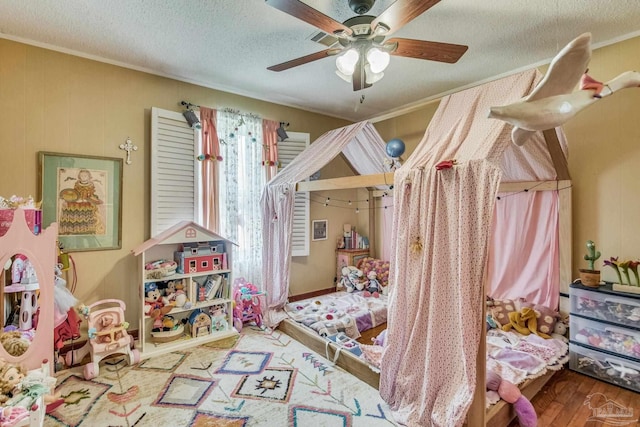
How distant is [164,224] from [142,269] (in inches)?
21.8

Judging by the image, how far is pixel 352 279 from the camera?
437 centimetres

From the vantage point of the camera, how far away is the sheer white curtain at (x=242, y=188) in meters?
3.67

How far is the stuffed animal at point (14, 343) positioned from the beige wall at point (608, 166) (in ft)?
14.6

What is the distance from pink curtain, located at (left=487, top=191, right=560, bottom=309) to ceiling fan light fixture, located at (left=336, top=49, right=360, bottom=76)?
91.3 inches

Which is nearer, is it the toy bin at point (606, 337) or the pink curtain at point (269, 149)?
the toy bin at point (606, 337)

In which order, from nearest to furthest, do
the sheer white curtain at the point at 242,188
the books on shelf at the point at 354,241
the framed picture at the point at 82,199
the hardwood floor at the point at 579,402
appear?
1. the hardwood floor at the point at 579,402
2. the framed picture at the point at 82,199
3. the sheer white curtain at the point at 242,188
4. the books on shelf at the point at 354,241

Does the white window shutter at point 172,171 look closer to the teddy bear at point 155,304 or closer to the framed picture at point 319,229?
the teddy bear at point 155,304

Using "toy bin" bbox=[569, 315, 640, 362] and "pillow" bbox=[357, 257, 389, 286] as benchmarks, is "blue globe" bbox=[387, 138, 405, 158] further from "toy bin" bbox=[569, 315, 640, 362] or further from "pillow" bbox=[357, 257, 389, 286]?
"toy bin" bbox=[569, 315, 640, 362]

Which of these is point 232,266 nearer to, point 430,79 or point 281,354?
point 281,354

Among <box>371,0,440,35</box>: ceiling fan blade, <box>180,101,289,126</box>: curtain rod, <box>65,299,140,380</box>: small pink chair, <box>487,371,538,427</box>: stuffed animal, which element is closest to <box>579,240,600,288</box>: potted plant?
<box>487,371,538,427</box>: stuffed animal

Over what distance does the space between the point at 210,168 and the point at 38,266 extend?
1837 millimetres

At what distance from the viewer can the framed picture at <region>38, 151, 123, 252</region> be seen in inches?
110

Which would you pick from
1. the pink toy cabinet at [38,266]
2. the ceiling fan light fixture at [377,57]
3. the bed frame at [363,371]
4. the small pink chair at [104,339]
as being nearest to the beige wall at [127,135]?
the small pink chair at [104,339]

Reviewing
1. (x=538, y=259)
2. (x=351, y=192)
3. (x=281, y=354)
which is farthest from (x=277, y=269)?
(x=538, y=259)
